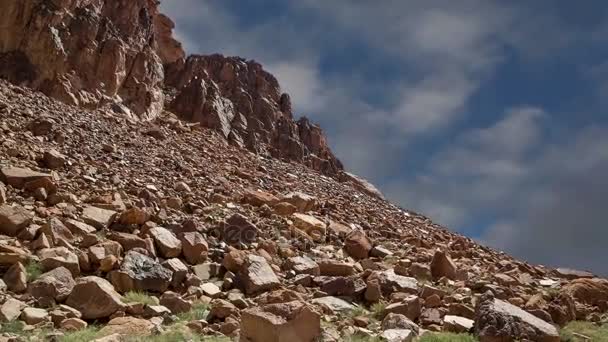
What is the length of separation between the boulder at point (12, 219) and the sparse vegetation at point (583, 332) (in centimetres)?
922

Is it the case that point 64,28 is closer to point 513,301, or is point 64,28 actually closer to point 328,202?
point 328,202

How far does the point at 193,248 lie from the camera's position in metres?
10.7

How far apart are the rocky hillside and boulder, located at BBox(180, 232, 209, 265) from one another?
24 millimetres

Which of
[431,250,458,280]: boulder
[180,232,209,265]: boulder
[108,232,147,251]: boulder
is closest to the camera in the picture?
[108,232,147,251]: boulder

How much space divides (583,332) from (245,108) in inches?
1356

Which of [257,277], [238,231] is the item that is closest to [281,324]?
[257,277]

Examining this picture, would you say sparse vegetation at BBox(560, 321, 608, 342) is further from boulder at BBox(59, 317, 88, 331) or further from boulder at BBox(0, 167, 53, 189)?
boulder at BBox(0, 167, 53, 189)

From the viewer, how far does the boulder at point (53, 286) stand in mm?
8016

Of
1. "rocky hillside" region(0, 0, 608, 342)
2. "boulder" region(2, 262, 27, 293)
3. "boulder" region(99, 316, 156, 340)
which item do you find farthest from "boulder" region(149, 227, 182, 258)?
"boulder" region(99, 316, 156, 340)

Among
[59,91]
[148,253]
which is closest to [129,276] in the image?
[148,253]

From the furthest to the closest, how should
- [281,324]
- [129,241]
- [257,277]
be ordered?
1. [129,241]
2. [257,277]
3. [281,324]

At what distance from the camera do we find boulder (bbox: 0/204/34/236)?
959 centimetres

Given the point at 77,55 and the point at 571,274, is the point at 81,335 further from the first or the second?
the point at 77,55

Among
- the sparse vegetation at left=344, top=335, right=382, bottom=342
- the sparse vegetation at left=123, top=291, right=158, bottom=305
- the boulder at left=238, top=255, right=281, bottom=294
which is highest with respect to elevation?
the boulder at left=238, top=255, right=281, bottom=294
